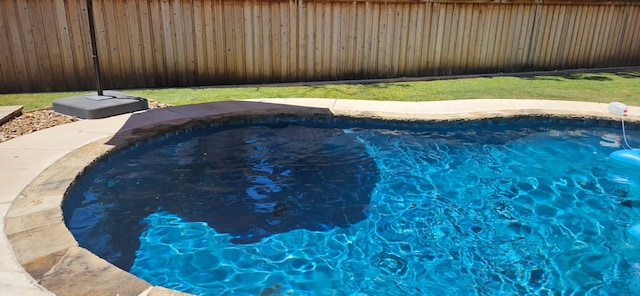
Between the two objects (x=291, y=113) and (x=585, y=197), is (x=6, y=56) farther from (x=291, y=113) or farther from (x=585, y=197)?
(x=585, y=197)

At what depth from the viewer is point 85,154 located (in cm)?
428

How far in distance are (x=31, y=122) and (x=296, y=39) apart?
4.51 m

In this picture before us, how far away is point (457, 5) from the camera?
901cm

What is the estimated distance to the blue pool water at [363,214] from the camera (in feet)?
10.1

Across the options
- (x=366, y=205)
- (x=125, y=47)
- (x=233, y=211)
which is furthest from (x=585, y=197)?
(x=125, y=47)

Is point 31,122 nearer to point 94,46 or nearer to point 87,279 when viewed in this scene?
point 94,46

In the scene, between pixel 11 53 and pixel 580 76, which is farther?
pixel 580 76

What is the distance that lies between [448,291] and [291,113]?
375cm

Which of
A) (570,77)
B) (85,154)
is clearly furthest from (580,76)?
(85,154)

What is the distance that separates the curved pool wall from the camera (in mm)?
2340

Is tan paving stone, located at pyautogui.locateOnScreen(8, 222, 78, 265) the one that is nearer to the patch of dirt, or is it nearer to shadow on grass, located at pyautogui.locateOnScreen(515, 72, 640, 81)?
the patch of dirt

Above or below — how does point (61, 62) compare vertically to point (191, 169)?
above

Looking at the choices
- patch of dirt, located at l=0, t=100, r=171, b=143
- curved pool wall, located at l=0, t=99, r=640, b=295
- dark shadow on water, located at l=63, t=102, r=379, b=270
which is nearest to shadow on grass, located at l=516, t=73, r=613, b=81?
curved pool wall, located at l=0, t=99, r=640, b=295

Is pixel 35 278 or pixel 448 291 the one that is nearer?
pixel 35 278
